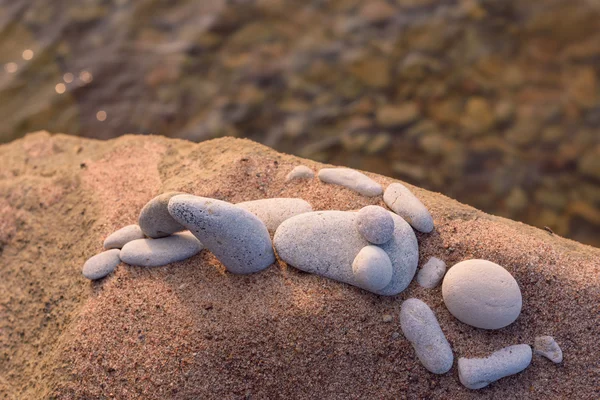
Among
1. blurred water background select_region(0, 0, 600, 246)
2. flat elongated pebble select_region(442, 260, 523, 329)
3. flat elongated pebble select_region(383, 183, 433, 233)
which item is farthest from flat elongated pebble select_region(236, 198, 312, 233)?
blurred water background select_region(0, 0, 600, 246)

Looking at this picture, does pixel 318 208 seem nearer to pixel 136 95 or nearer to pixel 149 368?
pixel 149 368

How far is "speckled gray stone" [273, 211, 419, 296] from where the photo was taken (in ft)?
5.95

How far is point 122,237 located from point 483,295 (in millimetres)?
1367

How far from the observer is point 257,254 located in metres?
1.83

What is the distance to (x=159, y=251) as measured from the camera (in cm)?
194

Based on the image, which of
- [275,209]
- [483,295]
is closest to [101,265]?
[275,209]

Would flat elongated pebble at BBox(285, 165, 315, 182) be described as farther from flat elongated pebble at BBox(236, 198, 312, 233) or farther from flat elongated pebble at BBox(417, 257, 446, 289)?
flat elongated pebble at BBox(417, 257, 446, 289)

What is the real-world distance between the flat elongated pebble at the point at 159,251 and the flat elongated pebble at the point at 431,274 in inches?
33.2

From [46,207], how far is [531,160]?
2.76m

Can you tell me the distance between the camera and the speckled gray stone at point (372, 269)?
1.73 m

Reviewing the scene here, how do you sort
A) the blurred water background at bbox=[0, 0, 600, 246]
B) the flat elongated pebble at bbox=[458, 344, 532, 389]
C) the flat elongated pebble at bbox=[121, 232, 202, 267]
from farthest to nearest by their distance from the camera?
the blurred water background at bbox=[0, 0, 600, 246] < the flat elongated pebble at bbox=[121, 232, 202, 267] < the flat elongated pebble at bbox=[458, 344, 532, 389]

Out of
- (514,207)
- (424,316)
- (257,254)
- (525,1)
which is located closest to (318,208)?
(257,254)

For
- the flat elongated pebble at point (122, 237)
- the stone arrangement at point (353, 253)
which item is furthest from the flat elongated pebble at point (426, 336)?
the flat elongated pebble at point (122, 237)

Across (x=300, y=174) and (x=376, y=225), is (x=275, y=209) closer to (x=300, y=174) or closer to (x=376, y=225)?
(x=300, y=174)
